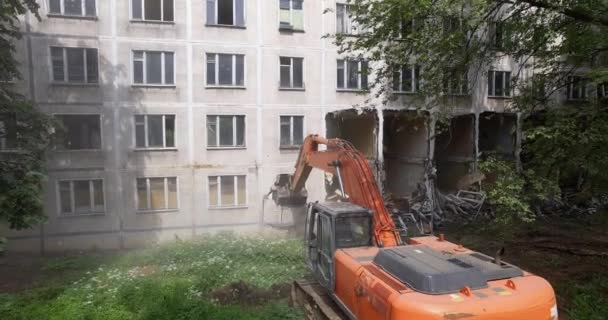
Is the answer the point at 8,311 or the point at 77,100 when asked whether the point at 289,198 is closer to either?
the point at 8,311

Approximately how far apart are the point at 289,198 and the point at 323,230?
230 inches

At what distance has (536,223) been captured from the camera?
1880 centimetres

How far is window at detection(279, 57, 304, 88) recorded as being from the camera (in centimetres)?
1822

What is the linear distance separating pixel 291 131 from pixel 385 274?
43.7 feet

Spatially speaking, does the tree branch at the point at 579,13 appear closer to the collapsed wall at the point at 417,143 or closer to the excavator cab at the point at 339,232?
the excavator cab at the point at 339,232

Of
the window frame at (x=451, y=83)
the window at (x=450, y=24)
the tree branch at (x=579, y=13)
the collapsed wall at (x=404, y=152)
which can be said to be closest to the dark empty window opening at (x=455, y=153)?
the collapsed wall at (x=404, y=152)

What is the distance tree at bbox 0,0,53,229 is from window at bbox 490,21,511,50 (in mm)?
13106

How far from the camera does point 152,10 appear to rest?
1662 cm

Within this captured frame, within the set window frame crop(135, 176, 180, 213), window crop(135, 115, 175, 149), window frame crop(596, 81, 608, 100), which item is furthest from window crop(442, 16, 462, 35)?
window frame crop(135, 176, 180, 213)

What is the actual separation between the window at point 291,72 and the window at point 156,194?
6.60 meters

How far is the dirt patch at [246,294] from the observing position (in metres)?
9.65

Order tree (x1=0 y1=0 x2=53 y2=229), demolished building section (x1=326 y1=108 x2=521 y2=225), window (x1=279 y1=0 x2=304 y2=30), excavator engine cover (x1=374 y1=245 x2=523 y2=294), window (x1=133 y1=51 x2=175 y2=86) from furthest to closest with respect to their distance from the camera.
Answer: demolished building section (x1=326 y1=108 x2=521 y2=225) < window (x1=279 y1=0 x2=304 y2=30) < window (x1=133 y1=51 x2=175 y2=86) < tree (x1=0 y1=0 x2=53 y2=229) < excavator engine cover (x1=374 y1=245 x2=523 y2=294)

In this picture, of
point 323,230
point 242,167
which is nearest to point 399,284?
point 323,230

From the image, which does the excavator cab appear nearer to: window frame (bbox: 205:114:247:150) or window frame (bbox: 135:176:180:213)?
window frame (bbox: 205:114:247:150)
